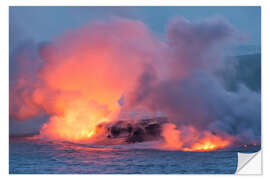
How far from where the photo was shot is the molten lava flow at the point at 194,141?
225 inches

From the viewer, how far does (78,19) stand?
578cm

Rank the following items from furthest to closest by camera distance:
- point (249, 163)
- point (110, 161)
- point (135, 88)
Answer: point (135, 88), point (110, 161), point (249, 163)

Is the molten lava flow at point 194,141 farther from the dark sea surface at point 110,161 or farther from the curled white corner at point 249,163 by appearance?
the curled white corner at point 249,163

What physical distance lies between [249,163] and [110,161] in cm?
218

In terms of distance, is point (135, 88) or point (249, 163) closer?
point (249, 163)

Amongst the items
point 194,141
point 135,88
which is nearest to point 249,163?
point 194,141

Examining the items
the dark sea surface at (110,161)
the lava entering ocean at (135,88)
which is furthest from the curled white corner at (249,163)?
the lava entering ocean at (135,88)

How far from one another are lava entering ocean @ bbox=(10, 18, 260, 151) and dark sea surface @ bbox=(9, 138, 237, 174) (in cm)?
18

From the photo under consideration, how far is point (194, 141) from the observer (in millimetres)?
5738

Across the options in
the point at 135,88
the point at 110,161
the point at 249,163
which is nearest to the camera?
the point at 249,163

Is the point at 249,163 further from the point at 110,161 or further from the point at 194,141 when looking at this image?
the point at 110,161

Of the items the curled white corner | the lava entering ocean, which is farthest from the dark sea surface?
the lava entering ocean

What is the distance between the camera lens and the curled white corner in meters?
5.45
